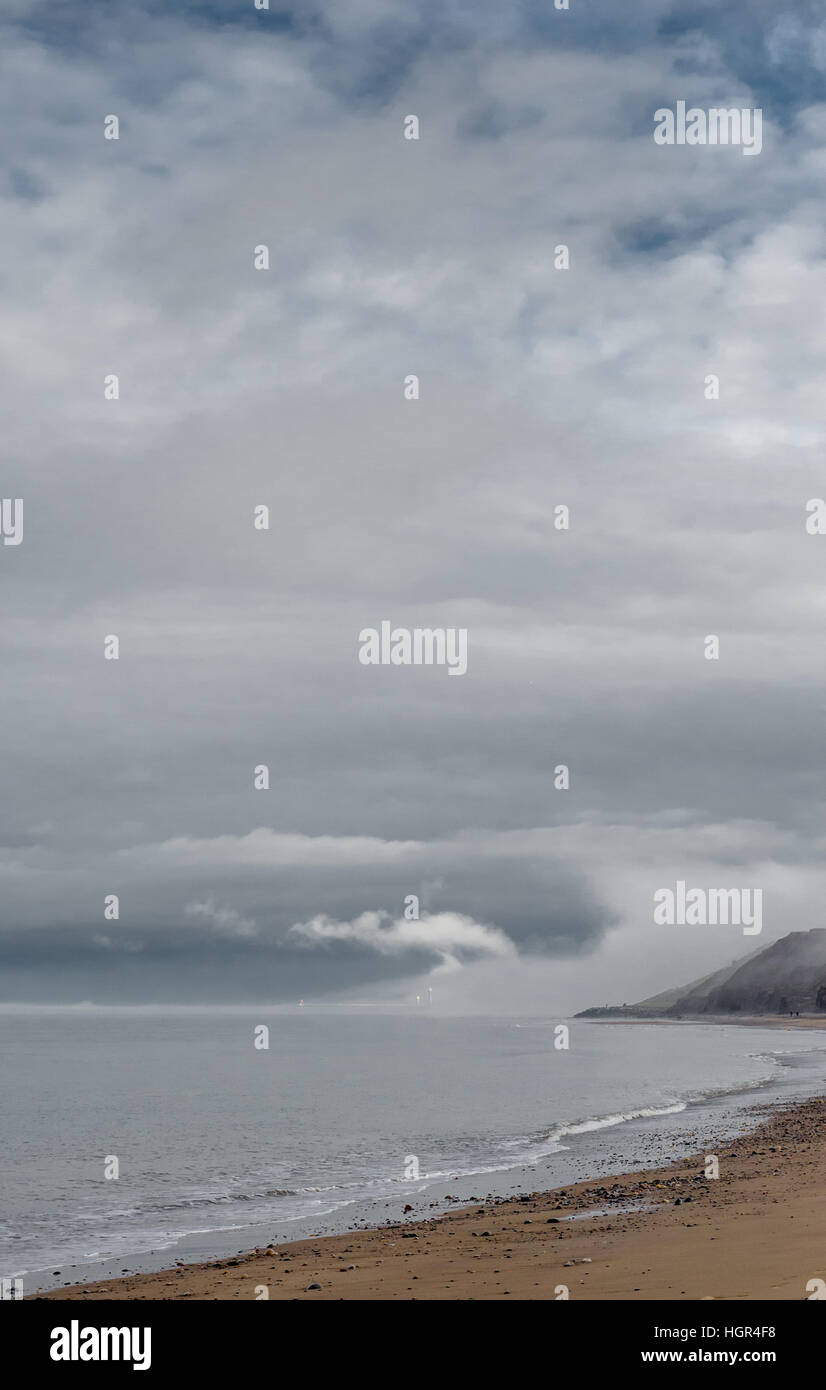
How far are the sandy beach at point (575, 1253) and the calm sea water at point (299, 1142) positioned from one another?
3164 millimetres

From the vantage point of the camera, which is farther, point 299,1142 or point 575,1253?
point 299,1142

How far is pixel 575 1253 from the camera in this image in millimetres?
19422

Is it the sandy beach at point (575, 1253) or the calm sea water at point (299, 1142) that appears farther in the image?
the calm sea water at point (299, 1142)

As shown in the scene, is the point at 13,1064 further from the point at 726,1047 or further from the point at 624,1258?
the point at 624,1258

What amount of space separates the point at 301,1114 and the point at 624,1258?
157ft

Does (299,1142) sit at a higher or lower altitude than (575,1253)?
lower

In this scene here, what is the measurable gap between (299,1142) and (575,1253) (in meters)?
32.1

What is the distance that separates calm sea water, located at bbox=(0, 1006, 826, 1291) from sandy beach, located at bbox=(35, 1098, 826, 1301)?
3.16 meters

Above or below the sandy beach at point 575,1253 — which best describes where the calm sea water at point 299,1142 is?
below

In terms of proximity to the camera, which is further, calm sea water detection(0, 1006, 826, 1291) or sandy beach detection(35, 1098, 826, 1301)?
calm sea water detection(0, 1006, 826, 1291)

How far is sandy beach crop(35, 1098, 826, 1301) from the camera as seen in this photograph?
624 inches

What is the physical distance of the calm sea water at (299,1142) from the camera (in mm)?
28484
